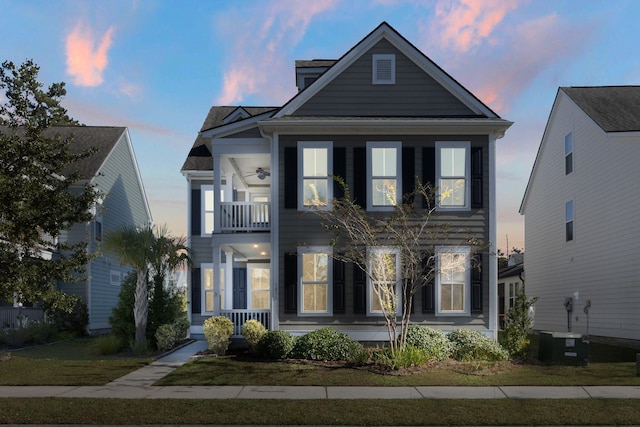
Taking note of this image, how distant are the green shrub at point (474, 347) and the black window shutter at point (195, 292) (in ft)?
33.4

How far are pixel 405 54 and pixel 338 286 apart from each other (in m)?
6.87

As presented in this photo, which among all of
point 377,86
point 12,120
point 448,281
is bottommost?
point 448,281

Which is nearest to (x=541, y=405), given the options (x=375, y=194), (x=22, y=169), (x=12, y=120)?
(x=375, y=194)

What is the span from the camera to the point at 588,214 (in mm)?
22406

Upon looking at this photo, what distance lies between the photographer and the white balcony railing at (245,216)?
1725 centimetres

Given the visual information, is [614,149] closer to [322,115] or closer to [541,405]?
[322,115]

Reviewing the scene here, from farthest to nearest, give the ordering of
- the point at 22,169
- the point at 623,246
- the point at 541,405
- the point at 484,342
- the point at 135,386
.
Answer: the point at 623,246 → the point at 484,342 → the point at 22,169 → the point at 135,386 → the point at 541,405

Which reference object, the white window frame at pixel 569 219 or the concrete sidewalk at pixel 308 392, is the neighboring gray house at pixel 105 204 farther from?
the white window frame at pixel 569 219

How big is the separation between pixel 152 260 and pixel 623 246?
49.3 feet

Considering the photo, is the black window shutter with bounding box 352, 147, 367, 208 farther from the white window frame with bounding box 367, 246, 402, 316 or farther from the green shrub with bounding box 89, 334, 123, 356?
the green shrub with bounding box 89, 334, 123, 356

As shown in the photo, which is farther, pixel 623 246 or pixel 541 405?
pixel 623 246

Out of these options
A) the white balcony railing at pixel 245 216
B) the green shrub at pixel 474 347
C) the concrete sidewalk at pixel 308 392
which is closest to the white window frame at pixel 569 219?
the green shrub at pixel 474 347

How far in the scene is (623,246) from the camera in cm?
1969

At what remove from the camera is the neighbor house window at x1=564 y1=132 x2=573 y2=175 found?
24.1 metres
